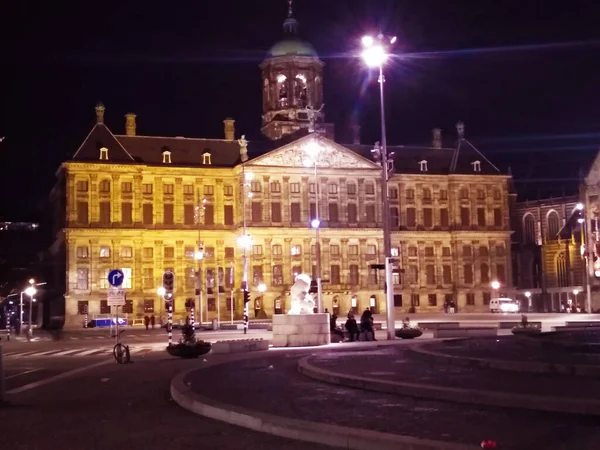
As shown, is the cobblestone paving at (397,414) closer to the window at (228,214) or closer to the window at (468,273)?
the window at (228,214)

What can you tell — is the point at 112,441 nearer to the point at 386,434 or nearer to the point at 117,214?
the point at 386,434

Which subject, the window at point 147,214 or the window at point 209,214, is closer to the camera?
the window at point 147,214

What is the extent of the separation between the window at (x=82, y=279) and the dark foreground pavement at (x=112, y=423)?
6445 cm

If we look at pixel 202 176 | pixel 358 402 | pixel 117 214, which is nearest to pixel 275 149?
pixel 202 176

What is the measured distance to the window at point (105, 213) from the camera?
8312cm

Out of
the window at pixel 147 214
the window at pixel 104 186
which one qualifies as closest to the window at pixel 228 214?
the window at pixel 147 214

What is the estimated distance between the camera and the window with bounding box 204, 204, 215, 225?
8709 cm

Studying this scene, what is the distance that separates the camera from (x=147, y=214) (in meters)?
85.2

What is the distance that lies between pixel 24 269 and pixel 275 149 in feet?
91.4

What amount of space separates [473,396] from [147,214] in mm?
75001

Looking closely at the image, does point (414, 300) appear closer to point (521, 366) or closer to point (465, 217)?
point (465, 217)

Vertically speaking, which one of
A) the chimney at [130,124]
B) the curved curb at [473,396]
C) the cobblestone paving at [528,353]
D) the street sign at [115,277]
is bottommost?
the curved curb at [473,396]

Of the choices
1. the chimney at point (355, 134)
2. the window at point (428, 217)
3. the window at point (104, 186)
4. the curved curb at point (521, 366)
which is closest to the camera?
the curved curb at point (521, 366)

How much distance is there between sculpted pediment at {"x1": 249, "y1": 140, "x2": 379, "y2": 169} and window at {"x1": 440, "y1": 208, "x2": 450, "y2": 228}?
9.86m
